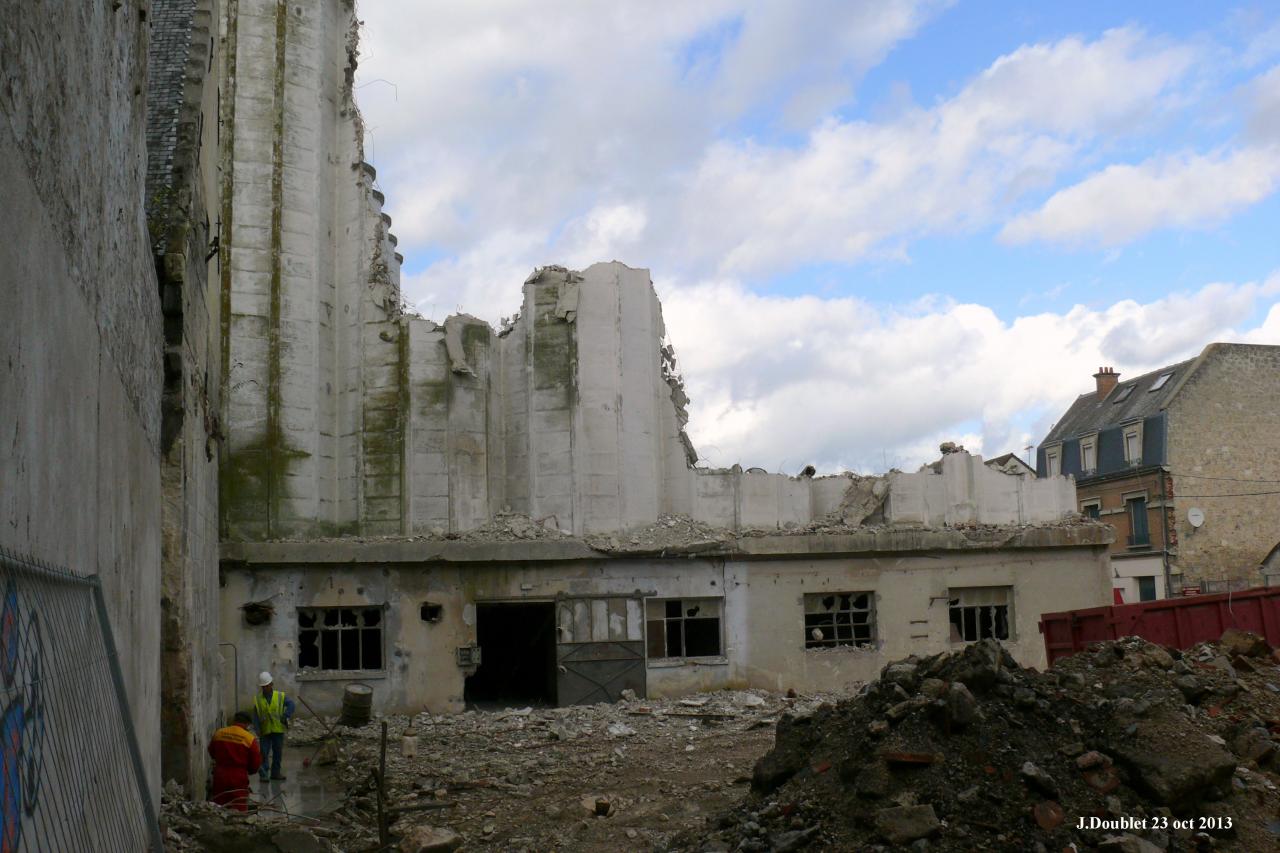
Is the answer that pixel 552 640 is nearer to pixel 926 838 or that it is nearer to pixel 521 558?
pixel 521 558

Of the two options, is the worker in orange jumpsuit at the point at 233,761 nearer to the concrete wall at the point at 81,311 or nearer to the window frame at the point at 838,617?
the concrete wall at the point at 81,311

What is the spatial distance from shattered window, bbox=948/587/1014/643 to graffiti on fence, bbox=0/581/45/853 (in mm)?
20185

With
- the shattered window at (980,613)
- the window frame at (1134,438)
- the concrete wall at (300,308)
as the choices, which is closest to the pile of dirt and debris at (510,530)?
the concrete wall at (300,308)

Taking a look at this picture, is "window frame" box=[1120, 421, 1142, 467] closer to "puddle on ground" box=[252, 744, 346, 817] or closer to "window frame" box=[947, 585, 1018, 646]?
"window frame" box=[947, 585, 1018, 646]

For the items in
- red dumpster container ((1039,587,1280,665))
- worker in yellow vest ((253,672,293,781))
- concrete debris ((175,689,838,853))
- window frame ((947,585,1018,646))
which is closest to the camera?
concrete debris ((175,689,838,853))

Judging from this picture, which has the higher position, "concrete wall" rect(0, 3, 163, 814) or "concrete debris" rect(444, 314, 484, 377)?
"concrete debris" rect(444, 314, 484, 377)

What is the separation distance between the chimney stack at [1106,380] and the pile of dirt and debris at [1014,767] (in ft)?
119

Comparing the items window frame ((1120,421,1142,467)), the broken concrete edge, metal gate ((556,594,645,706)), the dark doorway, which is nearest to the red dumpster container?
the broken concrete edge

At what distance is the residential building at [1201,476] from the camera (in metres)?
39.9

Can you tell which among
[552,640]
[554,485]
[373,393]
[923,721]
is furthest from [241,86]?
[923,721]

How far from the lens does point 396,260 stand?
24.7 meters

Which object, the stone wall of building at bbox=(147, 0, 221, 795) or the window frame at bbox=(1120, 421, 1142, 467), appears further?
the window frame at bbox=(1120, 421, 1142, 467)

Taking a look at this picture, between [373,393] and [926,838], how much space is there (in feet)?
51.1

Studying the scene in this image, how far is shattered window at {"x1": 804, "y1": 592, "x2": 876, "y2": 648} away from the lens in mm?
21953
